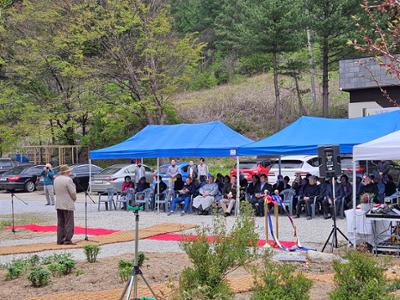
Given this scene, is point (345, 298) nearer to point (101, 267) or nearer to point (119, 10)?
point (101, 267)

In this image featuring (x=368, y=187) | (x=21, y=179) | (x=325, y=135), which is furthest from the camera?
(x=21, y=179)

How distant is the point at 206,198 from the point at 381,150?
8493 mm

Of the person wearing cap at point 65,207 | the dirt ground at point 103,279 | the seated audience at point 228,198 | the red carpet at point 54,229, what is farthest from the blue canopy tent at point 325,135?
the dirt ground at point 103,279

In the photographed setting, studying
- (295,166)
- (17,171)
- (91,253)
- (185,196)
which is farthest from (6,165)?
(91,253)

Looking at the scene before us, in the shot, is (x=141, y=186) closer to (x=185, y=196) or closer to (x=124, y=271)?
(x=185, y=196)

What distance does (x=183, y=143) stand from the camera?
67.7 ft

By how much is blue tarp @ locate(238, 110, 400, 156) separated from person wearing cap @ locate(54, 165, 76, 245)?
21.6ft

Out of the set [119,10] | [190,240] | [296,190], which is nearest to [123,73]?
[119,10]

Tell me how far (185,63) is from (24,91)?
10983 millimetres

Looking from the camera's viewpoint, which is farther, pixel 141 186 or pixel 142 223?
pixel 141 186

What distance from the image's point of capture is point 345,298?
582cm

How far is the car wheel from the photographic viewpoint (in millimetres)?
31750

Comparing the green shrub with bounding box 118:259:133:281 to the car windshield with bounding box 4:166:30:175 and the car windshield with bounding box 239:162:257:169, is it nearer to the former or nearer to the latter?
the car windshield with bounding box 239:162:257:169

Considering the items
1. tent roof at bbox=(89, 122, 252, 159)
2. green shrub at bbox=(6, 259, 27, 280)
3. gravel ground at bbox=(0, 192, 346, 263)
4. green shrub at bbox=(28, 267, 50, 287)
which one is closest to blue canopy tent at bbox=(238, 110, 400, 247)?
tent roof at bbox=(89, 122, 252, 159)
